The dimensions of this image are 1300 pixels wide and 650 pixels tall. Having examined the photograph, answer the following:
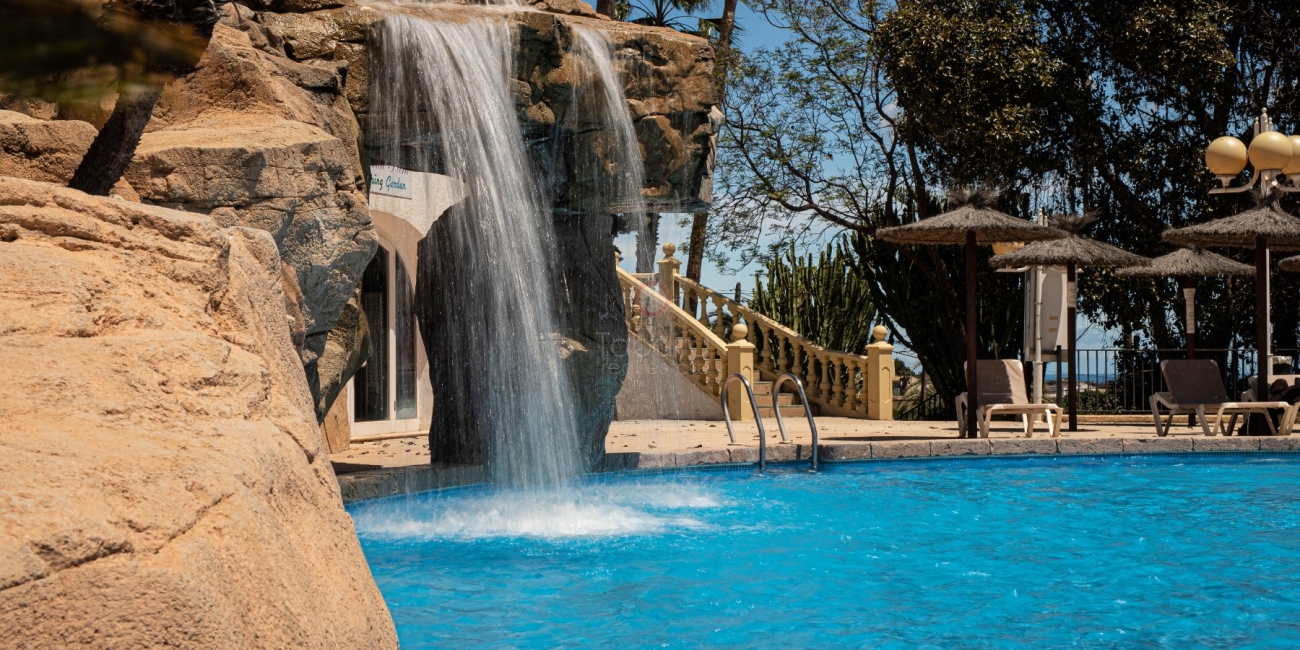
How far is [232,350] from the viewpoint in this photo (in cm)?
308

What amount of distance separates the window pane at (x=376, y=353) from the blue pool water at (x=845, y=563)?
5696 mm

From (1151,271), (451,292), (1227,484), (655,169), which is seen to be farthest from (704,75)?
(1151,271)

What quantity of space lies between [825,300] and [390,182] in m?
9.85

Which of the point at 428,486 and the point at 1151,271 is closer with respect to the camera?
the point at 428,486

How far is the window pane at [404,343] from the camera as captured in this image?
625 inches

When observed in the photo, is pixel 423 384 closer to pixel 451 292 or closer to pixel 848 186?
pixel 451 292

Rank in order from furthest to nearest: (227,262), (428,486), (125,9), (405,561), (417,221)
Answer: (417,221) → (428,486) → (405,561) → (125,9) → (227,262)

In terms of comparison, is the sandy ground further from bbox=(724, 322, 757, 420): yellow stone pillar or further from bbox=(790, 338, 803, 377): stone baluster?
bbox=(790, 338, 803, 377): stone baluster

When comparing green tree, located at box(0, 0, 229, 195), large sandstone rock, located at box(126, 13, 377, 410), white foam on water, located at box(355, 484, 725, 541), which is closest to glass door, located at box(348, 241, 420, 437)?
white foam on water, located at box(355, 484, 725, 541)

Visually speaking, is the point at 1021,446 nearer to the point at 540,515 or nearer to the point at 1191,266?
the point at 1191,266

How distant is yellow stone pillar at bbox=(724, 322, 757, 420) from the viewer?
19109 mm

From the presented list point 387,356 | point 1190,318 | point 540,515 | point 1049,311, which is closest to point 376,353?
point 387,356

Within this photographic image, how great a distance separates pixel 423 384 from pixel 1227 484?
32.7 feet

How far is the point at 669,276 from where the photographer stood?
22.5 metres
